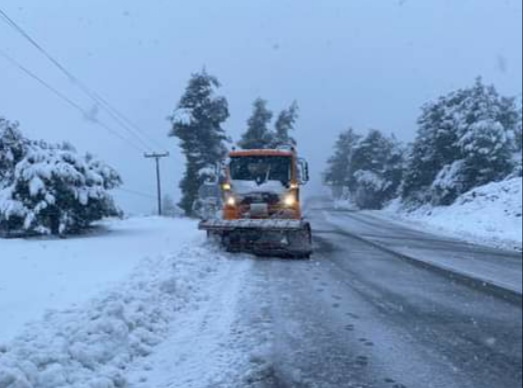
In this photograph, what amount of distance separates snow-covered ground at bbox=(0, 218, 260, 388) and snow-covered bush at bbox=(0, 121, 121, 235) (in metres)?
3.07

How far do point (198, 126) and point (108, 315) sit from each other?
6.40 metres

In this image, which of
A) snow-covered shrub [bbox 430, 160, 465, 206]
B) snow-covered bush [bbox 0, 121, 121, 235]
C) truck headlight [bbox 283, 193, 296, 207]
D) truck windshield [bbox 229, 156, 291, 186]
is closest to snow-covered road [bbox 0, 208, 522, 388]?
truck headlight [bbox 283, 193, 296, 207]

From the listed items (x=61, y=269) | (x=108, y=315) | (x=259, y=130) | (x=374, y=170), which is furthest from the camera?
(x=374, y=170)

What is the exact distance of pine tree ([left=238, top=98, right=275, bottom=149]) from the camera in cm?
1420

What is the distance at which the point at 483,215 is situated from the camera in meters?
32.7

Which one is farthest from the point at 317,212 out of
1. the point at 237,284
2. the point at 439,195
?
the point at 237,284

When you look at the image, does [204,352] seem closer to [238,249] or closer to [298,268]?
[298,268]

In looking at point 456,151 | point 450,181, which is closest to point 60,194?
point 456,151

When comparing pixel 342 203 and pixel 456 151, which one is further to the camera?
pixel 456 151

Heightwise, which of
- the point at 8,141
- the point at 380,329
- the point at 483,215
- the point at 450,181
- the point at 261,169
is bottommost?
the point at 380,329

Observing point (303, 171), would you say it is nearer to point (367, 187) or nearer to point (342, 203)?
point (367, 187)

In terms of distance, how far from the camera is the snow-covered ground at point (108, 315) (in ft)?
18.3

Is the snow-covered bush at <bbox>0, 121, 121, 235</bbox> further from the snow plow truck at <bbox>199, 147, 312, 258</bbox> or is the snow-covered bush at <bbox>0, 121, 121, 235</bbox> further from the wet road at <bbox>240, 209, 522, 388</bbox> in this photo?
the wet road at <bbox>240, 209, 522, 388</bbox>

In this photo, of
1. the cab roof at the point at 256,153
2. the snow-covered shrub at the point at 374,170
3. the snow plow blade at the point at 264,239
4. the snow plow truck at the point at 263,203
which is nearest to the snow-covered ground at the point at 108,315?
the snow plow blade at the point at 264,239
